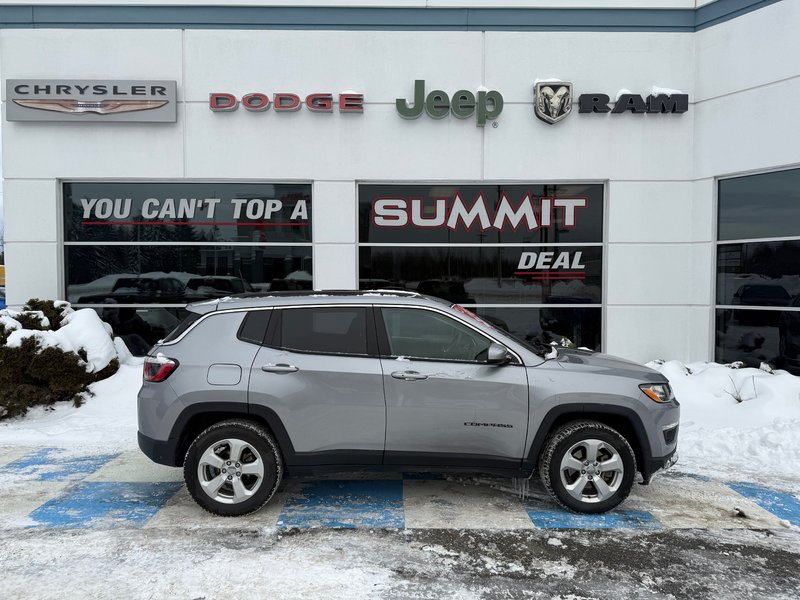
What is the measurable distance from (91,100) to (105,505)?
7.50m

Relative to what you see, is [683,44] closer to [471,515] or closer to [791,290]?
[791,290]

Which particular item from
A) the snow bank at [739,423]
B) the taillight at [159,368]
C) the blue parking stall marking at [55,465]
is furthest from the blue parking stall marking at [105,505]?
the snow bank at [739,423]

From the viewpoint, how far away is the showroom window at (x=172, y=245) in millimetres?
9945

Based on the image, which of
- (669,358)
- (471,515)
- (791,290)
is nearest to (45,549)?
(471,515)

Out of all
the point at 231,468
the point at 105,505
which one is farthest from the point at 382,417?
the point at 105,505

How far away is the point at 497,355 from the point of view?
443cm

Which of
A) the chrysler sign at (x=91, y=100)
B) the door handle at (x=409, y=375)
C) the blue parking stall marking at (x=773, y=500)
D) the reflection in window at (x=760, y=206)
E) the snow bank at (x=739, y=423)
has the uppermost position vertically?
the chrysler sign at (x=91, y=100)

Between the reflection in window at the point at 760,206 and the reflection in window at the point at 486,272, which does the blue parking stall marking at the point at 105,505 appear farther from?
the reflection in window at the point at 760,206

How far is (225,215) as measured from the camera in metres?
9.96

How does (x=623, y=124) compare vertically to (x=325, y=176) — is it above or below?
above

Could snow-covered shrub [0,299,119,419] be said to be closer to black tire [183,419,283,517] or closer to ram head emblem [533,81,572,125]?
black tire [183,419,283,517]

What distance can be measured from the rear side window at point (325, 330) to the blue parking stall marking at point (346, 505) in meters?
1.28

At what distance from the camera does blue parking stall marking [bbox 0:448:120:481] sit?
5.52 m

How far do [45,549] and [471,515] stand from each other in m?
3.09
